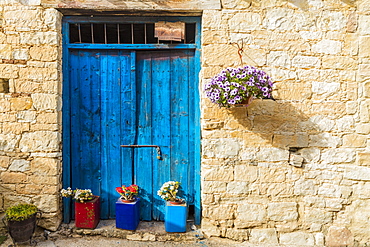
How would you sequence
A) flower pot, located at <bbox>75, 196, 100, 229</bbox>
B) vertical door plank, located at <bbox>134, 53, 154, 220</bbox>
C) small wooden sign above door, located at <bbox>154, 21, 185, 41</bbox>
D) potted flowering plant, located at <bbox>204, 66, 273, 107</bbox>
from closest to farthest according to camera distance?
potted flowering plant, located at <bbox>204, 66, 273, 107</bbox>, flower pot, located at <bbox>75, 196, 100, 229</bbox>, small wooden sign above door, located at <bbox>154, 21, 185, 41</bbox>, vertical door plank, located at <bbox>134, 53, 154, 220</bbox>

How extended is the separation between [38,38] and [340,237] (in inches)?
163

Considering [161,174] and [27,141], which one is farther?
[161,174]

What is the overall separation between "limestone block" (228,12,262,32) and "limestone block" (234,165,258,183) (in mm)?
1601

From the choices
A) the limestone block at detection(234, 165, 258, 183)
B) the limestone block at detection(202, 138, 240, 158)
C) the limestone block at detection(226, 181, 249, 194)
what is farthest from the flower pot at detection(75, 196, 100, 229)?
the limestone block at detection(234, 165, 258, 183)

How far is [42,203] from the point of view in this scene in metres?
3.12

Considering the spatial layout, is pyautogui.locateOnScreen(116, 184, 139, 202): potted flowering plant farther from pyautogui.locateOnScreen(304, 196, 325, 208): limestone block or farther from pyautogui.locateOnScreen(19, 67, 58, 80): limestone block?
pyautogui.locateOnScreen(304, 196, 325, 208): limestone block

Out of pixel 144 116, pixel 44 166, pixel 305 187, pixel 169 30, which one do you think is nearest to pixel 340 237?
pixel 305 187

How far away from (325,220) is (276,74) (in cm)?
177

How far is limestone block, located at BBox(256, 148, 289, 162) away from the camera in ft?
10.2

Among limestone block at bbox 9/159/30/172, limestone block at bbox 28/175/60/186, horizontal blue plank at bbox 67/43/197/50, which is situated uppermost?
horizontal blue plank at bbox 67/43/197/50

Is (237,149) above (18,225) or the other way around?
above

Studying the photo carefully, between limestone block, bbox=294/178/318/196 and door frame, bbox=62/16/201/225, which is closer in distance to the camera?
limestone block, bbox=294/178/318/196

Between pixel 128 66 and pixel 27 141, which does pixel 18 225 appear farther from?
pixel 128 66

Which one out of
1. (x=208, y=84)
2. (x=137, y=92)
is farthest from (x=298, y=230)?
(x=137, y=92)
